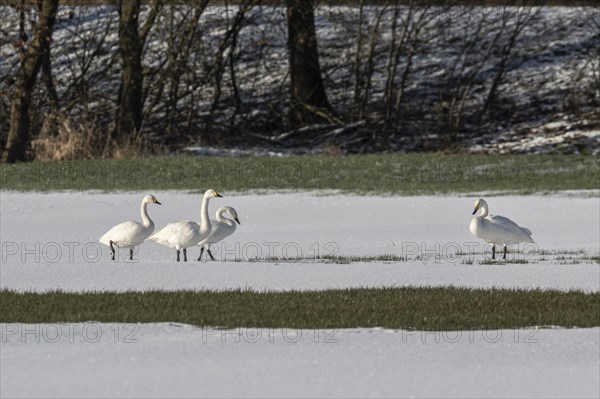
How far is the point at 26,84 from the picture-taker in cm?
2772

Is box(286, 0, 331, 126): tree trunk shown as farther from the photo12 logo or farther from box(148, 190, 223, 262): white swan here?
the photo12 logo

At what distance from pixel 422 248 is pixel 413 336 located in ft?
21.2

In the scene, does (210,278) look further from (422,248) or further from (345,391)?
(345,391)

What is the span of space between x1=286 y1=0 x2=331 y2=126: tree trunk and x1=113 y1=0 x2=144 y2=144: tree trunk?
500 centimetres

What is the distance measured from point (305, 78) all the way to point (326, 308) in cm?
2484

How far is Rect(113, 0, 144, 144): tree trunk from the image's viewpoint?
99.5ft

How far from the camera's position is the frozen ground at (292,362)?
25.1 feet

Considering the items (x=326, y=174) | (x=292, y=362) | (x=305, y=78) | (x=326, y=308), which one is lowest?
(x=292, y=362)

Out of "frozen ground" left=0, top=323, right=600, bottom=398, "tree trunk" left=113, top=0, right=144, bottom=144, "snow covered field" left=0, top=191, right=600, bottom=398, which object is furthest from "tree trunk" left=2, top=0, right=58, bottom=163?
"frozen ground" left=0, top=323, right=600, bottom=398

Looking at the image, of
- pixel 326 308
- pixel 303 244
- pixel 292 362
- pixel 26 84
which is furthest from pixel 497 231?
pixel 26 84

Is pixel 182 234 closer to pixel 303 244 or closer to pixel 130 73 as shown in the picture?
pixel 303 244

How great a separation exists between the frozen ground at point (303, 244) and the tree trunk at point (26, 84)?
5777 mm

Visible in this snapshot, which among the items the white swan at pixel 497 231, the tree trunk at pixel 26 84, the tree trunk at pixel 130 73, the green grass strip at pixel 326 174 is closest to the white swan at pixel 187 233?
the white swan at pixel 497 231

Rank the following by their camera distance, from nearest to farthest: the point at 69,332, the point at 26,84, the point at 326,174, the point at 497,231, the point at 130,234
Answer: the point at 69,332 < the point at 130,234 < the point at 497,231 < the point at 326,174 < the point at 26,84
